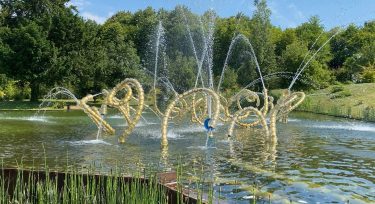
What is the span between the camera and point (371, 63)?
62.8 m

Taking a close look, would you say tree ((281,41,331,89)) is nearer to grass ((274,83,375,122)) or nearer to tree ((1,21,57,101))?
grass ((274,83,375,122))

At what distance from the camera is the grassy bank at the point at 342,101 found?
37722mm

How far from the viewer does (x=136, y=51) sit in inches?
2279

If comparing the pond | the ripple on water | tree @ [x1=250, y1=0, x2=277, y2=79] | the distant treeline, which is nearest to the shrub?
the distant treeline

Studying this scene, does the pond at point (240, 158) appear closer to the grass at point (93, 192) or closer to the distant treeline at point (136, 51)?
the grass at point (93, 192)

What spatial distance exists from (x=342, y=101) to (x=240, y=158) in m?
32.9

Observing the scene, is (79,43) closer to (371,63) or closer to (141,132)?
(141,132)

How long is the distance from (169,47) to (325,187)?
54.8 meters

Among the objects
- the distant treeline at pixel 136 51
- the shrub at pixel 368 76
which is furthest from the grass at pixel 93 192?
the shrub at pixel 368 76

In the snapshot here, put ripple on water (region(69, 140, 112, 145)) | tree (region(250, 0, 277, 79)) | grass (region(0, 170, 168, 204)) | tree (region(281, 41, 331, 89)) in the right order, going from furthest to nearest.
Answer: tree (region(250, 0, 277, 79)) < tree (region(281, 41, 331, 89)) < ripple on water (region(69, 140, 112, 145)) < grass (region(0, 170, 168, 204))

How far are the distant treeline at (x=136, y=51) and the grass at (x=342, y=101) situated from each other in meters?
Answer: 4.98

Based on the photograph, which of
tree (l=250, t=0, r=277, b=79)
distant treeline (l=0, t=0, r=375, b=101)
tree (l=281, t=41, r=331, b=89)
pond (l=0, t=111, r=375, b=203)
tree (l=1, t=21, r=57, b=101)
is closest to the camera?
pond (l=0, t=111, r=375, b=203)

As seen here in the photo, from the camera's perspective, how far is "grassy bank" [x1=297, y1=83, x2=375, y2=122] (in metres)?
37.7

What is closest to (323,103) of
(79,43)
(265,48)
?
(265,48)
